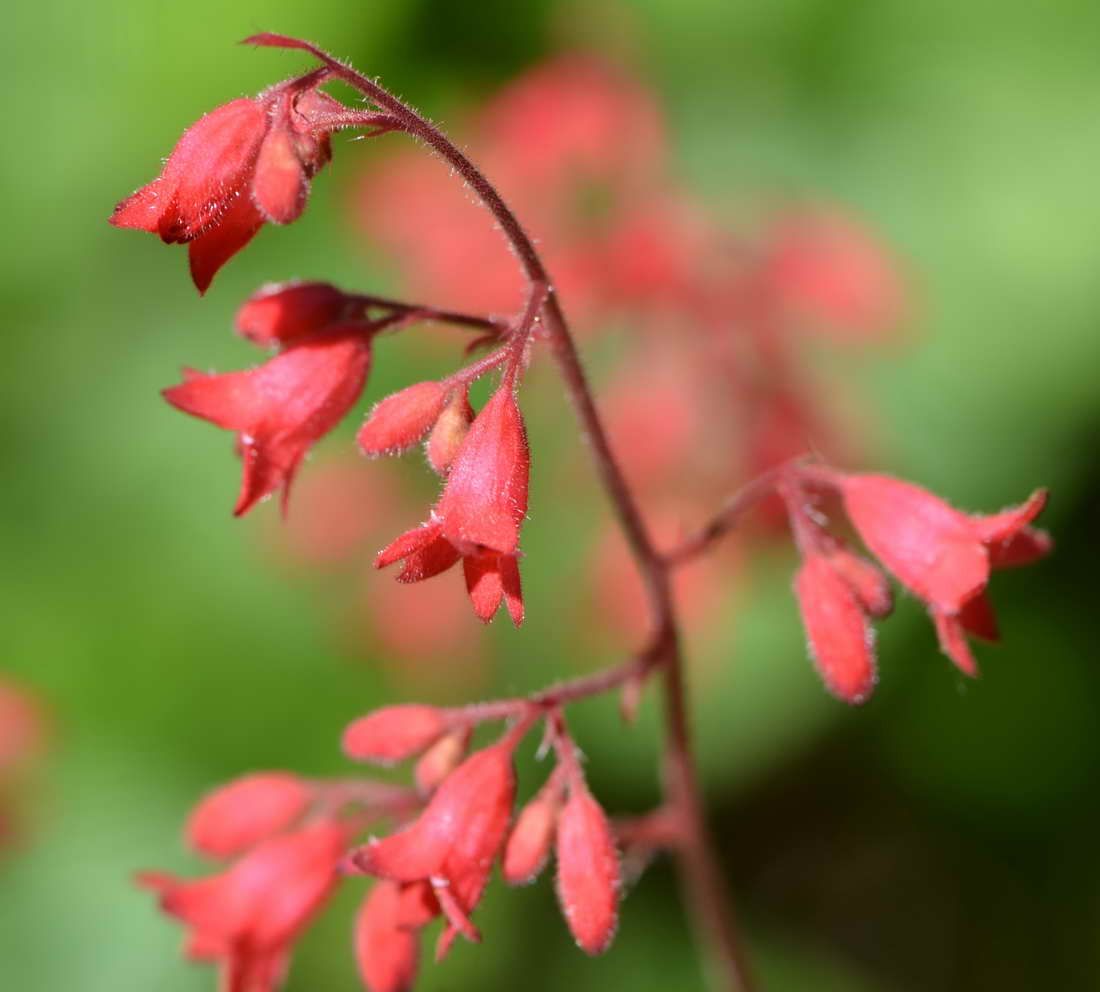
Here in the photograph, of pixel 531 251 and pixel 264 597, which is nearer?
pixel 531 251

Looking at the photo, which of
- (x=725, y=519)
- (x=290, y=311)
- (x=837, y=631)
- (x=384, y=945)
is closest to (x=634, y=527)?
(x=725, y=519)

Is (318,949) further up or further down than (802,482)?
further down

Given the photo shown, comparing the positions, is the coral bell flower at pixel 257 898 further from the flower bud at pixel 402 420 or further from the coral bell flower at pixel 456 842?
the flower bud at pixel 402 420

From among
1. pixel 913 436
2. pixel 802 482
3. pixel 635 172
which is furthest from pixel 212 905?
pixel 913 436

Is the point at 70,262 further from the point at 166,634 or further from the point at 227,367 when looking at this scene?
the point at 166,634

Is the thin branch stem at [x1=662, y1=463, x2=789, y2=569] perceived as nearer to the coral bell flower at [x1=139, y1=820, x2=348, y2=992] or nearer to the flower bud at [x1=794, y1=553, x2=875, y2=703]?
the flower bud at [x1=794, y1=553, x2=875, y2=703]

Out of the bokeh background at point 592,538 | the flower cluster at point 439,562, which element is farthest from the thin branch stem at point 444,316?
the bokeh background at point 592,538

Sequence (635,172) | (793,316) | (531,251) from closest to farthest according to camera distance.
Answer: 1. (531,251)
2. (793,316)
3. (635,172)
